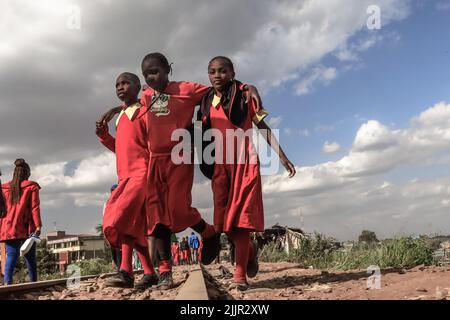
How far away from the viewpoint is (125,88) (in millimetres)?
4785

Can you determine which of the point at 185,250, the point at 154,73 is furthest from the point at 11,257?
the point at 185,250

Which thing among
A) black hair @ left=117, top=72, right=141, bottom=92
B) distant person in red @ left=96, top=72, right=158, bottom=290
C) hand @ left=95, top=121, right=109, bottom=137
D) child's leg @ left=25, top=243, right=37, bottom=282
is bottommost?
child's leg @ left=25, top=243, right=37, bottom=282

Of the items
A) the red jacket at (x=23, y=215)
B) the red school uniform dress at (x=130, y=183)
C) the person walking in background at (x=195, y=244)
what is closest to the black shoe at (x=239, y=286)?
the red school uniform dress at (x=130, y=183)

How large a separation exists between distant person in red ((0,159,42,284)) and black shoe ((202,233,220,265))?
2918 mm

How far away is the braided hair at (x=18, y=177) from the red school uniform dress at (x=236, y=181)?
3.69 metres

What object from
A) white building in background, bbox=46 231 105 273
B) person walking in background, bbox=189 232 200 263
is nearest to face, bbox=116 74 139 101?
person walking in background, bbox=189 232 200 263

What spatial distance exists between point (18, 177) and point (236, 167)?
4.01 metres

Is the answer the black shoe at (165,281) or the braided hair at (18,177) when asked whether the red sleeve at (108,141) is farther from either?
the braided hair at (18,177)

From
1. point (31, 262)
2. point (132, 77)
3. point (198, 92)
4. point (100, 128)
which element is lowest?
point (31, 262)

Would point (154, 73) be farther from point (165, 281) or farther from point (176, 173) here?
point (165, 281)

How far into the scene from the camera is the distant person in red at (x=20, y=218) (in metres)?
6.58

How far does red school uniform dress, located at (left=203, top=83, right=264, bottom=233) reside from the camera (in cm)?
415

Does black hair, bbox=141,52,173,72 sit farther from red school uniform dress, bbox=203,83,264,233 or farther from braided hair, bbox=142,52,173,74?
red school uniform dress, bbox=203,83,264,233
